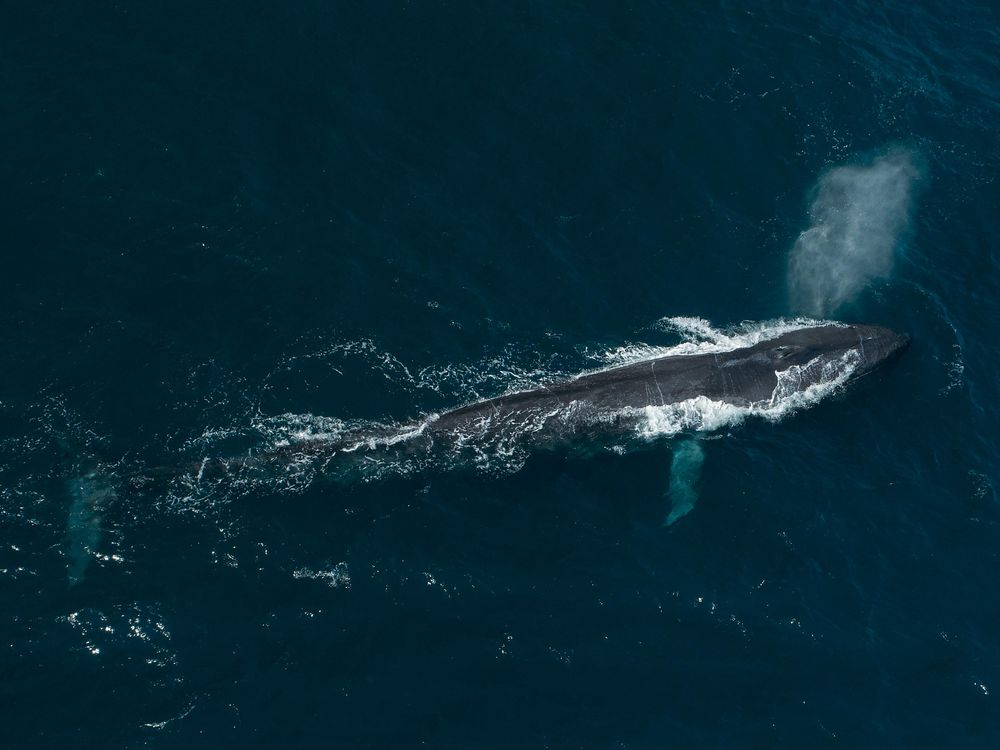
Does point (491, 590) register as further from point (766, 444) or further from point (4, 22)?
point (4, 22)

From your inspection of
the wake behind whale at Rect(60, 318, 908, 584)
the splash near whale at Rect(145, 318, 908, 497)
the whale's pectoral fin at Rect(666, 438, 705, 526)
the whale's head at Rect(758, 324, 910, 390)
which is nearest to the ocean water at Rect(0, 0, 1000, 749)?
the whale's pectoral fin at Rect(666, 438, 705, 526)

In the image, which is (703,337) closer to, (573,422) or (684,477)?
(684,477)

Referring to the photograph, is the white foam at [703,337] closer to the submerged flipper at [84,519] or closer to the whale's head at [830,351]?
the whale's head at [830,351]

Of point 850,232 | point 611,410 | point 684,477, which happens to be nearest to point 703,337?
point 611,410

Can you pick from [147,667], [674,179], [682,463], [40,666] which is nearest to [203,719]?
[147,667]

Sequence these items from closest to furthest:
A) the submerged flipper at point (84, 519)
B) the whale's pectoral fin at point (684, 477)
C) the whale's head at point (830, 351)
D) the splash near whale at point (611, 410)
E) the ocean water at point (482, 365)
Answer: the ocean water at point (482, 365) < the submerged flipper at point (84, 519) < the splash near whale at point (611, 410) < the whale's pectoral fin at point (684, 477) < the whale's head at point (830, 351)

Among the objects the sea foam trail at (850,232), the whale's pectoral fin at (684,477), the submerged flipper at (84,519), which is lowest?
the submerged flipper at (84,519)

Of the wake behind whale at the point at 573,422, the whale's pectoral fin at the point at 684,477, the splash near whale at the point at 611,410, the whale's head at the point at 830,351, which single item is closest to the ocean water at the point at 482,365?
the whale's pectoral fin at the point at 684,477
